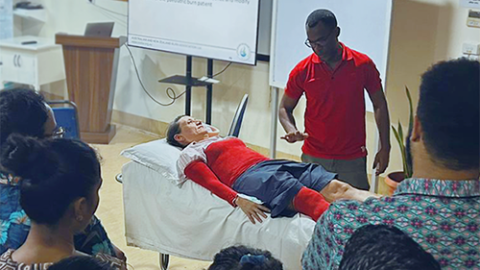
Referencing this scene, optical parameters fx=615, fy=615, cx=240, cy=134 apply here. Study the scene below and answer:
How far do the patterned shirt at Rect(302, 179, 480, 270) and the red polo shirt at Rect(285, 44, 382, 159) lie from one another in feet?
5.02

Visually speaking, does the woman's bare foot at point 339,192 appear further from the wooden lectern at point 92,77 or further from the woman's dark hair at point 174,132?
the wooden lectern at point 92,77

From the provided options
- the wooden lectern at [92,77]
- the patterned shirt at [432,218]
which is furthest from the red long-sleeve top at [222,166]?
the wooden lectern at [92,77]

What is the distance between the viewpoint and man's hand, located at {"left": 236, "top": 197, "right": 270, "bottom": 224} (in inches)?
90.0

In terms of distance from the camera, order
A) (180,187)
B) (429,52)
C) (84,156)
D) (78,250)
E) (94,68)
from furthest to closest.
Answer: (94,68), (429,52), (180,187), (78,250), (84,156)

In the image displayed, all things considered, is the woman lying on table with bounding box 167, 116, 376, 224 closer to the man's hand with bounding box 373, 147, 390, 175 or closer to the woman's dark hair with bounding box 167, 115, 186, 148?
the woman's dark hair with bounding box 167, 115, 186, 148

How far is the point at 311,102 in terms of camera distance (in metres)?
2.72

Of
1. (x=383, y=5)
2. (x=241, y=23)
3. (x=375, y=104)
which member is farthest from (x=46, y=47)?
(x=375, y=104)

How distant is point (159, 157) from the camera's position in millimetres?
2729

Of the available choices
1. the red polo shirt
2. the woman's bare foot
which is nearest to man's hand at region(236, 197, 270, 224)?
the woman's bare foot

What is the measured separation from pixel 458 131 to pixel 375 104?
165cm

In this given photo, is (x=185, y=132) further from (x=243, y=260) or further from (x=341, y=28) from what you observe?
(x=243, y=260)

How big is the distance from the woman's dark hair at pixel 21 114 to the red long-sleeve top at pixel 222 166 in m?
0.90

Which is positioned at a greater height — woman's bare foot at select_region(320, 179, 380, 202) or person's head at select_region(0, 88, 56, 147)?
person's head at select_region(0, 88, 56, 147)

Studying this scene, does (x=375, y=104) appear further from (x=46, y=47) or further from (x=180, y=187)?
(x=46, y=47)
